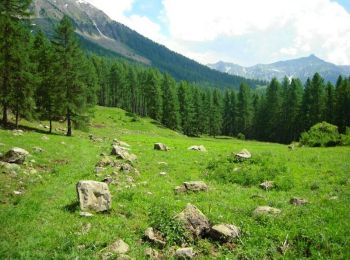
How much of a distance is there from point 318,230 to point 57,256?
28.4 ft

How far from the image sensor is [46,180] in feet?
66.7

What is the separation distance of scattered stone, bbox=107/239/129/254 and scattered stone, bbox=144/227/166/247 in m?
0.90

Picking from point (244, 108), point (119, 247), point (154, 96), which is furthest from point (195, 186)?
point (244, 108)

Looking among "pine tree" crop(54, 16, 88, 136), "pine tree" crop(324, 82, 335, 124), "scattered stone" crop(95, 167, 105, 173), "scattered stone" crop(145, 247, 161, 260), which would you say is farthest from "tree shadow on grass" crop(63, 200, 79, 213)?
"pine tree" crop(324, 82, 335, 124)

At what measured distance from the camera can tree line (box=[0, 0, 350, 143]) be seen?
143 feet

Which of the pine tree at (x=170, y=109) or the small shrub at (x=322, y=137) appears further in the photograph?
the pine tree at (x=170, y=109)

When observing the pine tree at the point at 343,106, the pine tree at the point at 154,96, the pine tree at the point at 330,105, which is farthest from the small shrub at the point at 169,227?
the pine tree at the point at 154,96

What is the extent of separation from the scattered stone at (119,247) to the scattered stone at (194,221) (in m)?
2.27

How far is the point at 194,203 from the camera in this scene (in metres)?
15.7

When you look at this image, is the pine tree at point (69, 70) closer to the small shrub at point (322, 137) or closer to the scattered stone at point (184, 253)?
the small shrub at point (322, 137)

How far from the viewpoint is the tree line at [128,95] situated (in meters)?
43.5

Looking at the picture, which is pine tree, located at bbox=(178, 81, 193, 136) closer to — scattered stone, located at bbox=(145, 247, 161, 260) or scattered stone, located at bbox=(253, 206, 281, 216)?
scattered stone, located at bbox=(253, 206, 281, 216)

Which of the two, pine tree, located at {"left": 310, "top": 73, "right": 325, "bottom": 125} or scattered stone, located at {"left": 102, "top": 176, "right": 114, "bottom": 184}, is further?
pine tree, located at {"left": 310, "top": 73, "right": 325, "bottom": 125}

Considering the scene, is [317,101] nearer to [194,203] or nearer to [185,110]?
[185,110]
